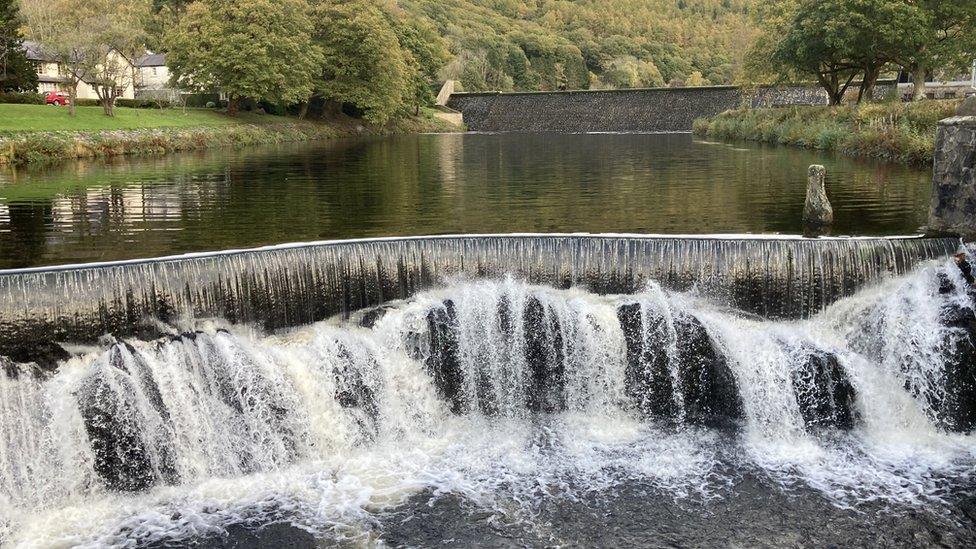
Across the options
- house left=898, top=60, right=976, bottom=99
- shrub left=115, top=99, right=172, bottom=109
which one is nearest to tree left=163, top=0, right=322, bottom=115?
shrub left=115, top=99, right=172, bottom=109

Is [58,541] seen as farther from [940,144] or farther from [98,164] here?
[98,164]

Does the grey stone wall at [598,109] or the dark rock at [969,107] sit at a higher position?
the grey stone wall at [598,109]

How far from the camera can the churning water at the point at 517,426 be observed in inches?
327

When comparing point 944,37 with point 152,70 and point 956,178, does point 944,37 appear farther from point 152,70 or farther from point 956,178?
point 152,70

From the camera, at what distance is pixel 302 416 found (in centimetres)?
1025

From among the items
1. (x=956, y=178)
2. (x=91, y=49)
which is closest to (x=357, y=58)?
(x=91, y=49)

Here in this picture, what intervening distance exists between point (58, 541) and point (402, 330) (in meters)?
4.64

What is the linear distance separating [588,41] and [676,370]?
471 ft

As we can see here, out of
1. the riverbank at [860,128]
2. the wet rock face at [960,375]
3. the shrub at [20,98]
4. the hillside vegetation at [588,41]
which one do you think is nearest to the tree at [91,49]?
the shrub at [20,98]

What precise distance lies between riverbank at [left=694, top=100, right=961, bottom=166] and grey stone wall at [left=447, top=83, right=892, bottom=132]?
18.5 metres

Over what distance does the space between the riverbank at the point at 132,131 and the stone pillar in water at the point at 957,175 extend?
3065cm

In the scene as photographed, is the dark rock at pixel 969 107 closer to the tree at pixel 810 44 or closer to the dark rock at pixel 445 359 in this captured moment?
the dark rock at pixel 445 359

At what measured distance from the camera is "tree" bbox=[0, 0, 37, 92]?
43.5 m

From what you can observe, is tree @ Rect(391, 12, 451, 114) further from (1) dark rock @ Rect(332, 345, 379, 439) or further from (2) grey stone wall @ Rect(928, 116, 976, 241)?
(1) dark rock @ Rect(332, 345, 379, 439)
